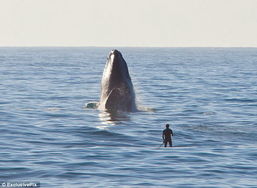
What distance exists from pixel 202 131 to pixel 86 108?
32.4 ft

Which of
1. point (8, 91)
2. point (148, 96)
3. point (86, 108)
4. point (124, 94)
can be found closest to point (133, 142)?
point (124, 94)

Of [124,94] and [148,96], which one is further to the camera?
[148,96]

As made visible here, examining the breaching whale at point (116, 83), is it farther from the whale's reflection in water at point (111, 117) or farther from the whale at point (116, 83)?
the whale's reflection in water at point (111, 117)

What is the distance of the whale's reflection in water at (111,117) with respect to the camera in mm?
31062

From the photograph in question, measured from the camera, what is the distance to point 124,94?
32.9m

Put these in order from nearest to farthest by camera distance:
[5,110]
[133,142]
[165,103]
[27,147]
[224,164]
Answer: [224,164] → [27,147] → [133,142] → [5,110] → [165,103]

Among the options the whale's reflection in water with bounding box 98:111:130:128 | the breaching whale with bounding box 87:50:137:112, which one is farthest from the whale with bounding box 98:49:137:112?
the whale's reflection in water with bounding box 98:111:130:128

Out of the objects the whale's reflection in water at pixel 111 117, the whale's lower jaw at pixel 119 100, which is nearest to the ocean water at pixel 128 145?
the whale's reflection in water at pixel 111 117

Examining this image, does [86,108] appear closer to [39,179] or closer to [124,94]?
[124,94]

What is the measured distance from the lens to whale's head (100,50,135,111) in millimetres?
32312

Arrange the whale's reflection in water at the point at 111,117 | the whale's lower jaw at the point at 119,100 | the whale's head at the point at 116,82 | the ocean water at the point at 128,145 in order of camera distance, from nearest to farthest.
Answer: the ocean water at the point at 128,145, the whale's reflection in water at the point at 111,117, the whale's head at the point at 116,82, the whale's lower jaw at the point at 119,100

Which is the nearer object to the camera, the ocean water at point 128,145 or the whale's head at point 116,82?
the ocean water at point 128,145

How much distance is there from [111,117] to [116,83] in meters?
1.61

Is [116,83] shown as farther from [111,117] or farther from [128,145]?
[128,145]
